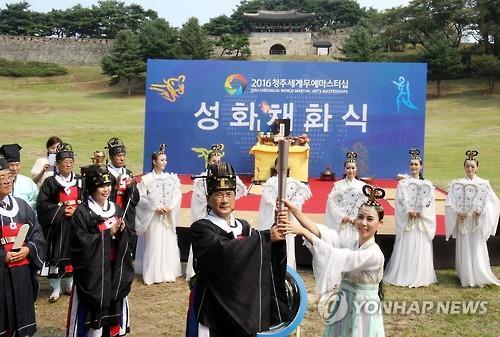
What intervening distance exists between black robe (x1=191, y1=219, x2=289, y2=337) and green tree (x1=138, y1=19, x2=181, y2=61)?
3510 cm

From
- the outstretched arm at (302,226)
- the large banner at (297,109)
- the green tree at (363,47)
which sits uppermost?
the green tree at (363,47)

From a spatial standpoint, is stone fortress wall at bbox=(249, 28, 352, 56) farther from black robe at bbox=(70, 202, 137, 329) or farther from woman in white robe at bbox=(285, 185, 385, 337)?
woman in white robe at bbox=(285, 185, 385, 337)

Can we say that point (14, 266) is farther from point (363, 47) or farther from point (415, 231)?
point (363, 47)

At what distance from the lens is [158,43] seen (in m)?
36.8

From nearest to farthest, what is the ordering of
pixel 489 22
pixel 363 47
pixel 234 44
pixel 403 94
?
1. pixel 403 94
2. pixel 489 22
3. pixel 363 47
4. pixel 234 44

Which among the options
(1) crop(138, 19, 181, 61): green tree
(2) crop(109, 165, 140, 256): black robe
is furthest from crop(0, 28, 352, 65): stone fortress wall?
(2) crop(109, 165, 140, 256): black robe

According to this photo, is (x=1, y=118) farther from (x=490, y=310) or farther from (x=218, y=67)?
(x=490, y=310)

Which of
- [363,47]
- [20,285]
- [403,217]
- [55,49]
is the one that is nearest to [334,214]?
[403,217]

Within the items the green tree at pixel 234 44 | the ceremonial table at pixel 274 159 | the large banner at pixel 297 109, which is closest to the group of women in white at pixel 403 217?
the ceremonial table at pixel 274 159

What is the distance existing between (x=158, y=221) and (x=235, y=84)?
7338 millimetres

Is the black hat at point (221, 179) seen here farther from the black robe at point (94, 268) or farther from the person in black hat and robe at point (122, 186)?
the person in black hat and robe at point (122, 186)

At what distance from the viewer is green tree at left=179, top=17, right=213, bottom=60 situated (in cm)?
3744

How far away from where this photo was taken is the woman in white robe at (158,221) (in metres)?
6.26

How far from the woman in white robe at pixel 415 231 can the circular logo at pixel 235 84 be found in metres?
7.40
